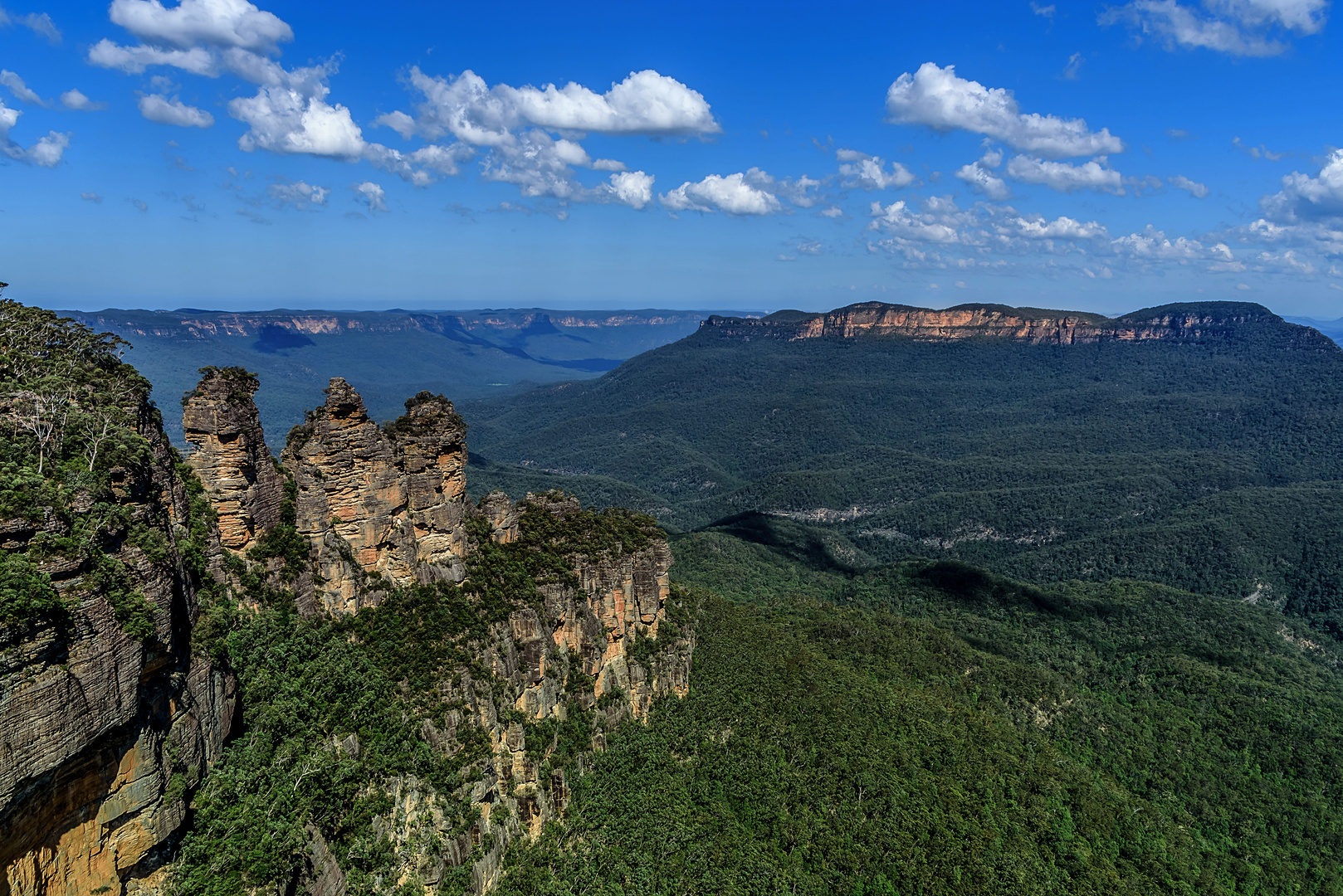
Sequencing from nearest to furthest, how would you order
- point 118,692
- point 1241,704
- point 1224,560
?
1. point 118,692
2. point 1241,704
3. point 1224,560

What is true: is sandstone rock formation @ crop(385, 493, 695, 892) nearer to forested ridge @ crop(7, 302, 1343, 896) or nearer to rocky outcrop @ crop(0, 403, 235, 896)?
forested ridge @ crop(7, 302, 1343, 896)

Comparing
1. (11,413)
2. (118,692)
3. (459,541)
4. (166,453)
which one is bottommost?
(459,541)

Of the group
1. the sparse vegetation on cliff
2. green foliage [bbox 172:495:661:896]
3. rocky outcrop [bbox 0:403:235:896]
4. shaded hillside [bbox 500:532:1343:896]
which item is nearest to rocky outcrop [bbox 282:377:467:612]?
green foliage [bbox 172:495:661:896]

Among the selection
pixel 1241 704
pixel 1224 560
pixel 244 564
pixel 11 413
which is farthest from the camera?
pixel 1224 560

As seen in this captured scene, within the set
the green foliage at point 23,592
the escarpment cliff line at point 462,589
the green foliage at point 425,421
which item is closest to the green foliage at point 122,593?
the green foliage at point 23,592

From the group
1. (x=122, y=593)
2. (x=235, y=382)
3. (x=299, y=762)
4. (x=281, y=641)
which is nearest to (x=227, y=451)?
(x=235, y=382)

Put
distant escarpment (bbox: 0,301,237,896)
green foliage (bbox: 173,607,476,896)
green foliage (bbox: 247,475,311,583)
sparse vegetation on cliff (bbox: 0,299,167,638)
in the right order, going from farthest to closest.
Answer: green foliage (bbox: 247,475,311,583)
green foliage (bbox: 173,607,476,896)
sparse vegetation on cliff (bbox: 0,299,167,638)
distant escarpment (bbox: 0,301,237,896)

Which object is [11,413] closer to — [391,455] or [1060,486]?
[391,455]

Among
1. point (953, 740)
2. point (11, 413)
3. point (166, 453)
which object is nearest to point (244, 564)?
point (166, 453)
